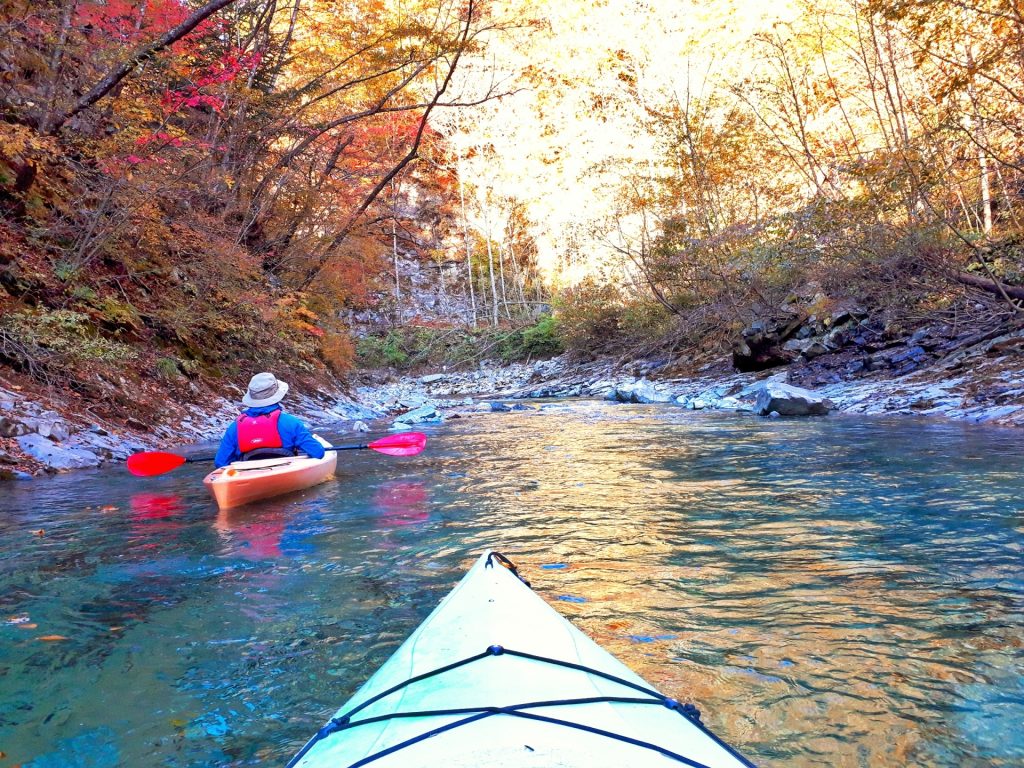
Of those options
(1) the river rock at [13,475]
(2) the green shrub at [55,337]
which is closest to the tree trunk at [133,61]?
(2) the green shrub at [55,337]

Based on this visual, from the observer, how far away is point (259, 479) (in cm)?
451

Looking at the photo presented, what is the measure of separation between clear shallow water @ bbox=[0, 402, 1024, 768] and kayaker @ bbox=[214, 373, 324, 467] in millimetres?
382

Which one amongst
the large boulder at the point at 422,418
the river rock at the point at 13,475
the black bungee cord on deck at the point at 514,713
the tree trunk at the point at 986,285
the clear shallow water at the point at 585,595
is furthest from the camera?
the large boulder at the point at 422,418

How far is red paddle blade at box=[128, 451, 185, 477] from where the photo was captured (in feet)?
16.6

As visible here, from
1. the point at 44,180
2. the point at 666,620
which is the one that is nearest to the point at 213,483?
the point at 666,620

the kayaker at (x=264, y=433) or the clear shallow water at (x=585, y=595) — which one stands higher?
the kayaker at (x=264, y=433)

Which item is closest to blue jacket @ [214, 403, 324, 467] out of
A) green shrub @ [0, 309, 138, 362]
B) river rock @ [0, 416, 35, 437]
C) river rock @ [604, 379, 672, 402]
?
river rock @ [0, 416, 35, 437]

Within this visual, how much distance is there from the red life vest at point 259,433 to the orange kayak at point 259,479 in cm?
29

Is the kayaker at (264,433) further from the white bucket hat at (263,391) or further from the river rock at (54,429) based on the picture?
the river rock at (54,429)

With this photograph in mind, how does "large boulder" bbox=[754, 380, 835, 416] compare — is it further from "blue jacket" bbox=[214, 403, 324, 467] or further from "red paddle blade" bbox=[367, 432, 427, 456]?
"blue jacket" bbox=[214, 403, 324, 467]

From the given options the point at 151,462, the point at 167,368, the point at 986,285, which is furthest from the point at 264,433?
the point at 986,285

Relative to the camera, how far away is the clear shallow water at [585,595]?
177 centimetres

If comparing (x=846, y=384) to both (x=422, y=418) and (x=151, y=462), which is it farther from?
(x=151, y=462)

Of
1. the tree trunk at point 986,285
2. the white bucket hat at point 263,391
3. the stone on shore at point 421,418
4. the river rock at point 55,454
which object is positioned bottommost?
the stone on shore at point 421,418
